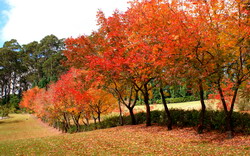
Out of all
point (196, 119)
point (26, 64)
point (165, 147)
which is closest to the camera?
point (165, 147)

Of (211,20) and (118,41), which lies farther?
(118,41)

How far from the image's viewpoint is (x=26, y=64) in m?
73.4

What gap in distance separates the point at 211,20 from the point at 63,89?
1588 cm

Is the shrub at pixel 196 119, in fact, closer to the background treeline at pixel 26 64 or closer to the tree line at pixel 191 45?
the tree line at pixel 191 45

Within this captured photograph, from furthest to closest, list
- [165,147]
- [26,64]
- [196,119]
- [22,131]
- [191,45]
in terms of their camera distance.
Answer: [26,64] < [22,131] < [196,119] < [191,45] < [165,147]

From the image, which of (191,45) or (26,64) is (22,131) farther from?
(26,64)

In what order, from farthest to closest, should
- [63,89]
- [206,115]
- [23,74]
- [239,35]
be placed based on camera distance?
[23,74]
[63,89]
[206,115]
[239,35]

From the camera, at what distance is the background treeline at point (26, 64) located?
66375 millimetres

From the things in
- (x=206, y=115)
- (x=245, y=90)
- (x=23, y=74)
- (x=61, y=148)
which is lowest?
(x=61, y=148)

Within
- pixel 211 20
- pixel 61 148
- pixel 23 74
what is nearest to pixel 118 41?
pixel 211 20

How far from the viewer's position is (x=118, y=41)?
14.7 meters

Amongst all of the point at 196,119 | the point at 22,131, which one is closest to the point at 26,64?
the point at 22,131

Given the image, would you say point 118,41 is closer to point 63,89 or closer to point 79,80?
point 79,80

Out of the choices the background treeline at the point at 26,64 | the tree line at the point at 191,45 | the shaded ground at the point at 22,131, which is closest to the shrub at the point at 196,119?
the tree line at the point at 191,45
